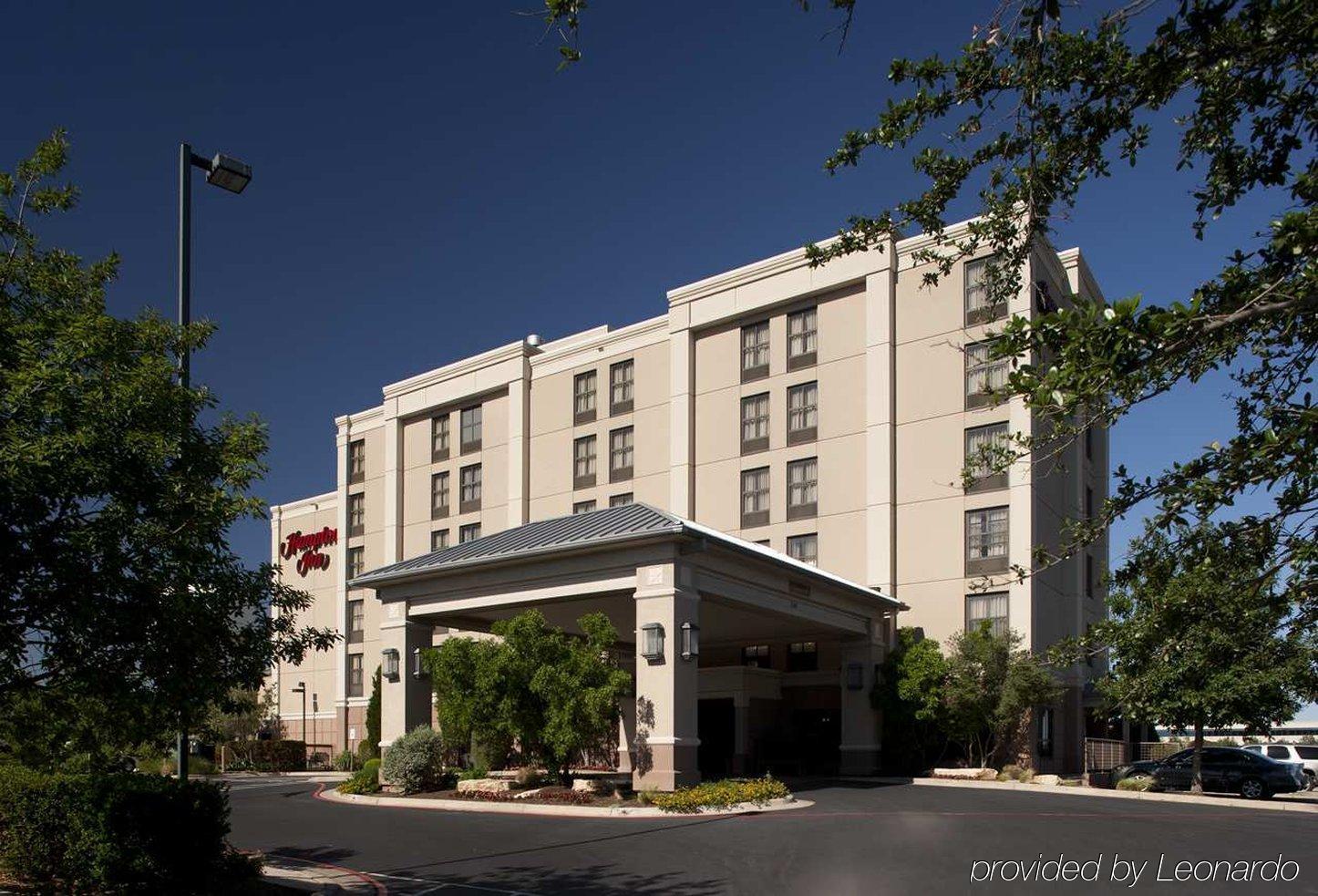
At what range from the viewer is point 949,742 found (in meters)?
36.8

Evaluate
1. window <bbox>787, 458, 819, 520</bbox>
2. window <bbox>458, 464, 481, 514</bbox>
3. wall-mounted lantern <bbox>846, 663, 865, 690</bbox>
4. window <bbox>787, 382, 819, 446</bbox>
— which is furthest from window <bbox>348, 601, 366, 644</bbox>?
wall-mounted lantern <bbox>846, 663, 865, 690</bbox>

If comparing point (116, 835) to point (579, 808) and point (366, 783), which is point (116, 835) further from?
point (366, 783)

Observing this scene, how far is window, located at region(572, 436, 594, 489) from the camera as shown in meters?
49.3

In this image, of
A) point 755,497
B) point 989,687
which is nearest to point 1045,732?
point 989,687

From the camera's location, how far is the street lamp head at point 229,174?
14.1 m

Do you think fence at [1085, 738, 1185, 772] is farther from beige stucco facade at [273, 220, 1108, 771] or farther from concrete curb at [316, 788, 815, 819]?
concrete curb at [316, 788, 815, 819]

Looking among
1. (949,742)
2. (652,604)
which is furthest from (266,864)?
(949,742)

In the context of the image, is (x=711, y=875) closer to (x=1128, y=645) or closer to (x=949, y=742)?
(x=1128, y=645)

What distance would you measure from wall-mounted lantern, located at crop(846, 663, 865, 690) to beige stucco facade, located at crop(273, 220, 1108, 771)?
3183 mm

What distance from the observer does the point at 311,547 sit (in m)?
64.7

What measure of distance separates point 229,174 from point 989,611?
29906mm

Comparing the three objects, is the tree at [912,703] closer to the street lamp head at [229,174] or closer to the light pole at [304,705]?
the street lamp head at [229,174]

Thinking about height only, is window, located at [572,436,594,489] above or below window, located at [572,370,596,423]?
below

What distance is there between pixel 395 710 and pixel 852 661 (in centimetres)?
1448
